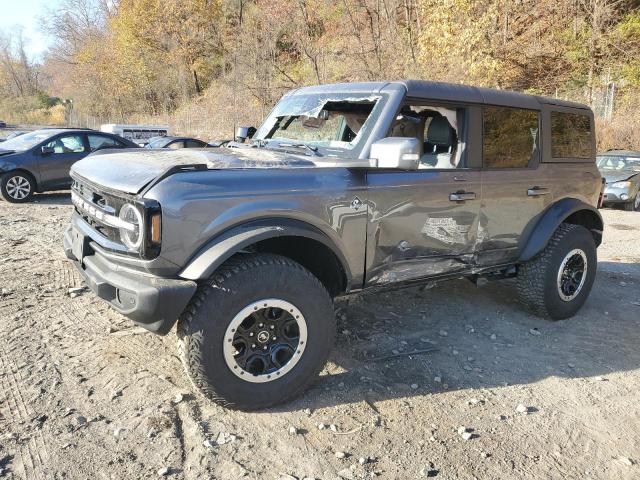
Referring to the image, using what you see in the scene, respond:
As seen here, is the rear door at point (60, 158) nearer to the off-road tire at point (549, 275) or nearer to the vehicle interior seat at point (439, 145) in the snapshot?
the vehicle interior seat at point (439, 145)

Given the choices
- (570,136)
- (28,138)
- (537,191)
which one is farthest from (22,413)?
(28,138)

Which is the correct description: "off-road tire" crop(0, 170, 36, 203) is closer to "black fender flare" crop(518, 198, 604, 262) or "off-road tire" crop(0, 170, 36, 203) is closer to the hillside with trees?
"black fender flare" crop(518, 198, 604, 262)

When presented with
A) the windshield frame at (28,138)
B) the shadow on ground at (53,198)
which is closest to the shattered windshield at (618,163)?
the shadow on ground at (53,198)

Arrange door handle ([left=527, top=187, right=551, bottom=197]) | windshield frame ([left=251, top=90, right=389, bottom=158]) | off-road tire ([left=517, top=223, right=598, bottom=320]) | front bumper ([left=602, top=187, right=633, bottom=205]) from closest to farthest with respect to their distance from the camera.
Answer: windshield frame ([left=251, top=90, right=389, bottom=158]), door handle ([left=527, top=187, right=551, bottom=197]), off-road tire ([left=517, top=223, right=598, bottom=320]), front bumper ([left=602, top=187, right=633, bottom=205])

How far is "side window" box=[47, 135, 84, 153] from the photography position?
11132mm

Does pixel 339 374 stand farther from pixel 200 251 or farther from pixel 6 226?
pixel 6 226

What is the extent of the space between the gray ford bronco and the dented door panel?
0.04 feet

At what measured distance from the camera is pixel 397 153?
314 cm

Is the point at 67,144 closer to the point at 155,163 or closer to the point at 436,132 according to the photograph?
the point at 155,163

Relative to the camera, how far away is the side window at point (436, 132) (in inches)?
156

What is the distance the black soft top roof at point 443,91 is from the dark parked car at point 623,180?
9.63 m

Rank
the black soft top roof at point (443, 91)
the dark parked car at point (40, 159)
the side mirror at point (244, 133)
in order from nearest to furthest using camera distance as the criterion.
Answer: the black soft top roof at point (443, 91) < the side mirror at point (244, 133) < the dark parked car at point (40, 159)

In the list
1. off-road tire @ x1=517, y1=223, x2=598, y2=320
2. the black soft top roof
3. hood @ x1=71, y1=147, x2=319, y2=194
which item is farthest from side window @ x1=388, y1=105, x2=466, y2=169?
off-road tire @ x1=517, y1=223, x2=598, y2=320

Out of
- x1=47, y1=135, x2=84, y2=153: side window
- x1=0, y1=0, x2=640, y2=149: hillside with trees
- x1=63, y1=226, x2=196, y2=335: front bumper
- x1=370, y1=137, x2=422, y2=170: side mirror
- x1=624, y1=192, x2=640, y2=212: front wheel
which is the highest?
x1=0, y1=0, x2=640, y2=149: hillside with trees
